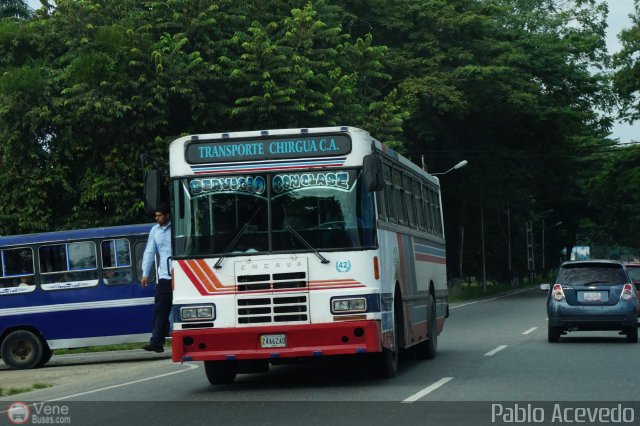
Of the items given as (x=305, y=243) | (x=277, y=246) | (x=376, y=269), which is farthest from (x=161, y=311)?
(x=376, y=269)

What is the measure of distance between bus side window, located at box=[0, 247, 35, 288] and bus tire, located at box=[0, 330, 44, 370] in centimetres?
98

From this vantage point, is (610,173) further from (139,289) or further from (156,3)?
(139,289)

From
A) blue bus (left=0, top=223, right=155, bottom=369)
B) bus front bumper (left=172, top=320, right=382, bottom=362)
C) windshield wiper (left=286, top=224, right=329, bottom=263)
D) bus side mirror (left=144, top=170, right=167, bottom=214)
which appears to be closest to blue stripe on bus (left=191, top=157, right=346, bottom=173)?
bus side mirror (left=144, top=170, right=167, bottom=214)

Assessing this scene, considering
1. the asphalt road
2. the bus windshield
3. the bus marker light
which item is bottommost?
the asphalt road

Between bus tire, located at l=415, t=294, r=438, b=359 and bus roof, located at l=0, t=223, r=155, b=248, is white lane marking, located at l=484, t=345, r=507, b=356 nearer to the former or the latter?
bus tire, located at l=415, t=294, r=438, b=359

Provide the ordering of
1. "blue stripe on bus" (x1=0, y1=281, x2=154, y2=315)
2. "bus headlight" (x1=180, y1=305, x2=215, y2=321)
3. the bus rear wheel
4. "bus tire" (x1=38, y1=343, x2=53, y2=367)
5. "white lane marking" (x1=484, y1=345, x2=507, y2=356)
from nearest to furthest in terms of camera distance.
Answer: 1. "bus headlight" (x1=180, y1=305, x2=215, y2=321)
2. the bus rear wheel
3. "white lane marking" (x1=484, y1=345, x2=507, y2=356)
4. "bus tire" (x1=38, y1=343, x2=53, y2=367)
5. "blue stripe on bus" (x1=0, y1=281, x2=154, y2=315)

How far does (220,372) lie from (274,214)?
2515 millimetres

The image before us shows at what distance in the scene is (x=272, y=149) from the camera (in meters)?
14.8

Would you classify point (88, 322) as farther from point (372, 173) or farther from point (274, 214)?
point (372, 173)

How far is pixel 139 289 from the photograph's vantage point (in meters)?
24.2

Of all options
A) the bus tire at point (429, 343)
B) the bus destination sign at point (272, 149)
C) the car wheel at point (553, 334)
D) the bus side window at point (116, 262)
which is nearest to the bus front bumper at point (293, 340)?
the bus destination sign at point (272, 149)

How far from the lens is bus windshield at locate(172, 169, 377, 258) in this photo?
1445cm

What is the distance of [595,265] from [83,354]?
38.4 ft

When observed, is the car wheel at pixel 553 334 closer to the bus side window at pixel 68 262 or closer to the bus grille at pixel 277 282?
A: the bus side window at pixel 68 262
